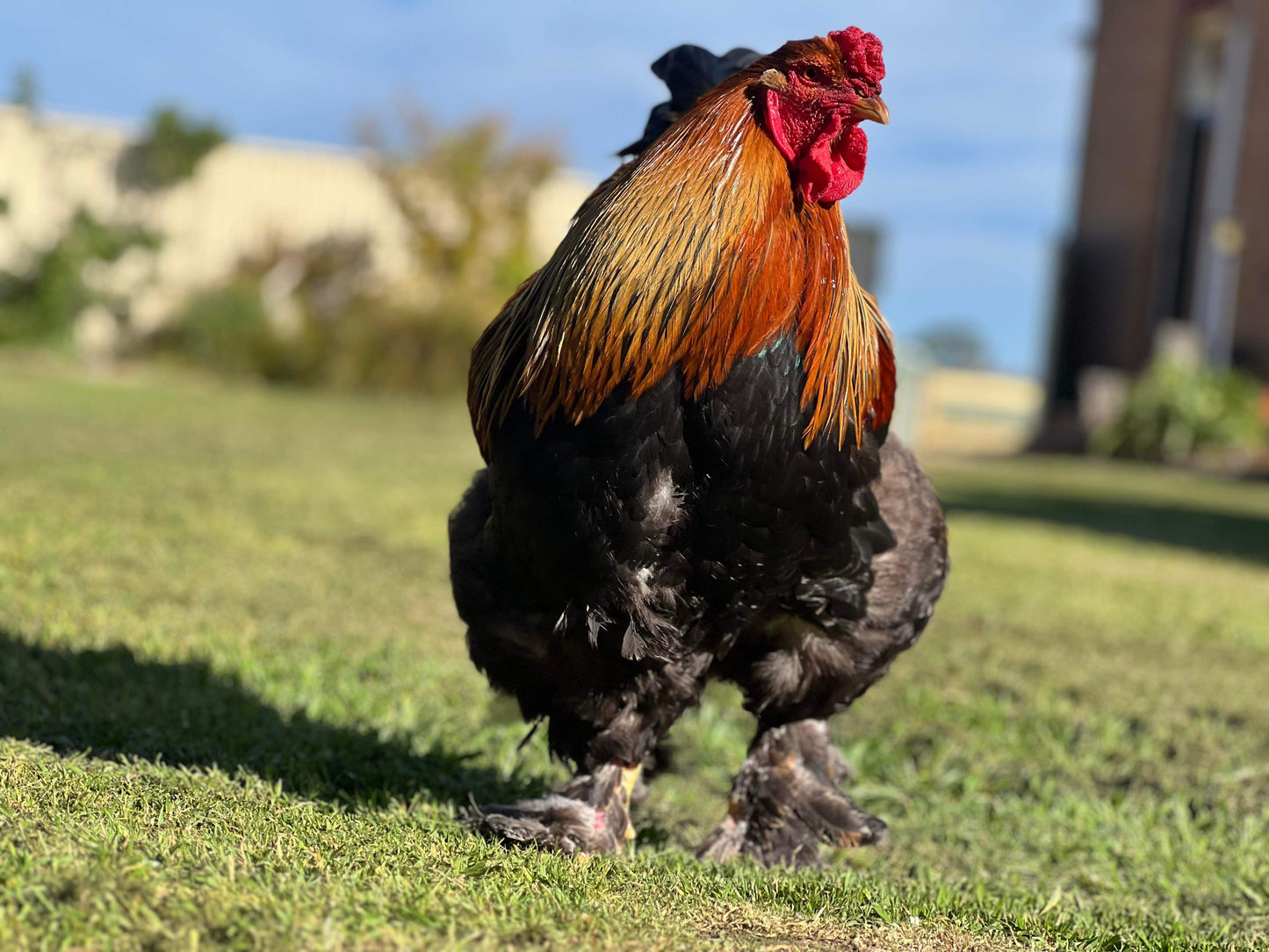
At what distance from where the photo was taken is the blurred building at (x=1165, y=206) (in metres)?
22.3

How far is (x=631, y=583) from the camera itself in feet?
9.22

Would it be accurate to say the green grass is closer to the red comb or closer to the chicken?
the chicken

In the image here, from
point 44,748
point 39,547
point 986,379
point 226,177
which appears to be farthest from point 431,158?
point 44,748

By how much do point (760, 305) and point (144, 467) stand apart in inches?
282

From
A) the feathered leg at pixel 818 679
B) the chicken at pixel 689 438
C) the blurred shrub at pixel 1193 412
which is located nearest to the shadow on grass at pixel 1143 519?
the blurred shrub at pixel 1193 412

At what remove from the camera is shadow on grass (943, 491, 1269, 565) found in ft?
36.7

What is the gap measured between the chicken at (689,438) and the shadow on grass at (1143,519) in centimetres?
860

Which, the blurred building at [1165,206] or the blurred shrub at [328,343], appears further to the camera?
the blurred building at [1165,206]

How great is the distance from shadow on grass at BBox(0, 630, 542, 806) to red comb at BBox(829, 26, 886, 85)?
2128mm

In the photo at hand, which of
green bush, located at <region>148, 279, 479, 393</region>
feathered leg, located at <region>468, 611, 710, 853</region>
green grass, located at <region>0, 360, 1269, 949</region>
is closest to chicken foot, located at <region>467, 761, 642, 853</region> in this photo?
feathered leg, located at <region>468, 611, 710, 853</region>

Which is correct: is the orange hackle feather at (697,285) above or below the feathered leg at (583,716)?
above

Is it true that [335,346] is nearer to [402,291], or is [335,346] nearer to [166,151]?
[402,291]

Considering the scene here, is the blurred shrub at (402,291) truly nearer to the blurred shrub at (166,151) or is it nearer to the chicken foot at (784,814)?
the blurred shrub at (166,151)

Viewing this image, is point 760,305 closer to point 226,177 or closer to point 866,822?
point 866,822
